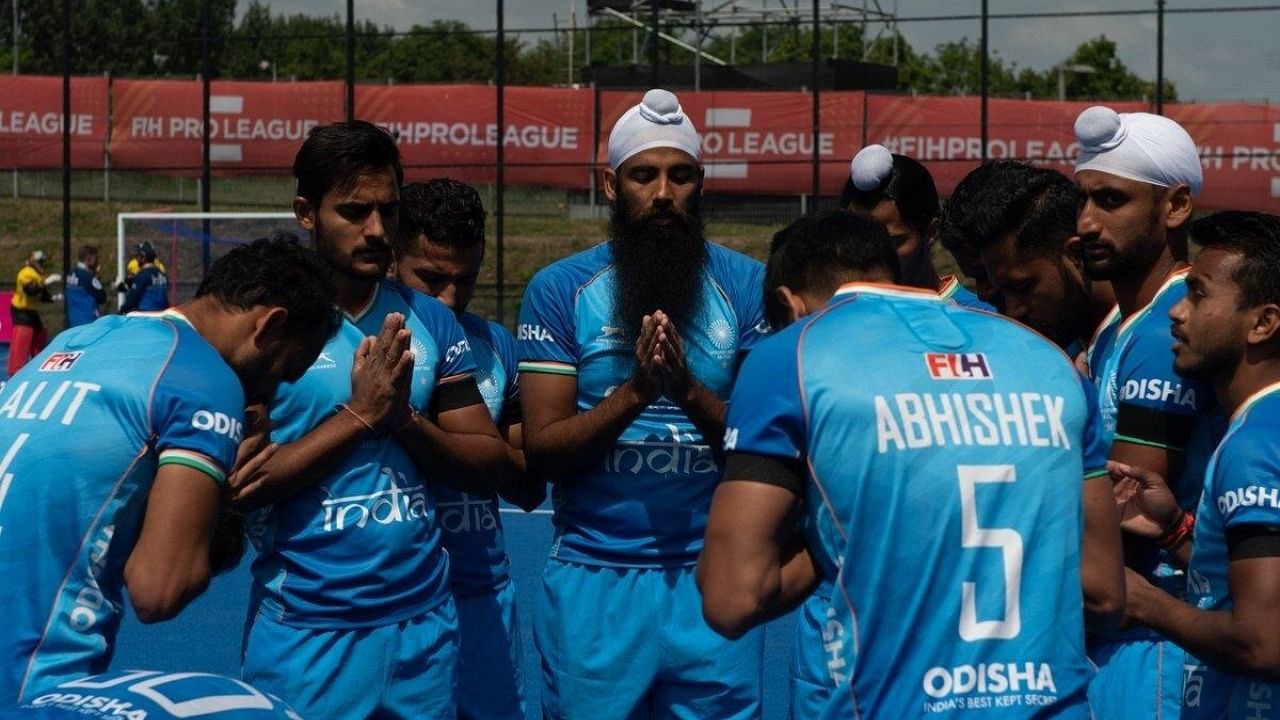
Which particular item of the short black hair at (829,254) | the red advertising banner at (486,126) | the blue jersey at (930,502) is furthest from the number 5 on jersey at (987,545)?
the red advertising banner at (486,126)

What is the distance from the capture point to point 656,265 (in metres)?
4.53

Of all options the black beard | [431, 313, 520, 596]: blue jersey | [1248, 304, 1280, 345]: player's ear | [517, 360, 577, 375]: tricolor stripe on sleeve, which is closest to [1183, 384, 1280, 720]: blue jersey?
[1248, 304, 1280, 345]: player's ear

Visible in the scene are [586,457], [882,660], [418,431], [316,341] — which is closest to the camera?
[882,660]

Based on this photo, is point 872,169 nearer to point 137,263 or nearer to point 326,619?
point 326,619

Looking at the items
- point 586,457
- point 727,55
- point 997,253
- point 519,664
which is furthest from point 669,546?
point 727,55

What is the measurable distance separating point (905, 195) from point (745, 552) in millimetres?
2461

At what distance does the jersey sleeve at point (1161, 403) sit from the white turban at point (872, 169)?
1615 mm

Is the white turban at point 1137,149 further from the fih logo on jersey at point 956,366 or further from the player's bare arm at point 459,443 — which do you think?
the player's bare arm at point 459,443

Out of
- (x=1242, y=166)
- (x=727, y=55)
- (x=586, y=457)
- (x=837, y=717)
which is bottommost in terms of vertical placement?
(x=837, y=717)

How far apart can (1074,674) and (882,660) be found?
385mm

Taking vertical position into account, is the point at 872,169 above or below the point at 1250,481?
above

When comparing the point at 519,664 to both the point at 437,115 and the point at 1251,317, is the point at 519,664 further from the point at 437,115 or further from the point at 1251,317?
the point at 437,115

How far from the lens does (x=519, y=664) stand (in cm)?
490

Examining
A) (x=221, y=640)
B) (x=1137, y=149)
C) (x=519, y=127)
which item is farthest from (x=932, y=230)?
(x=519, y=127)
